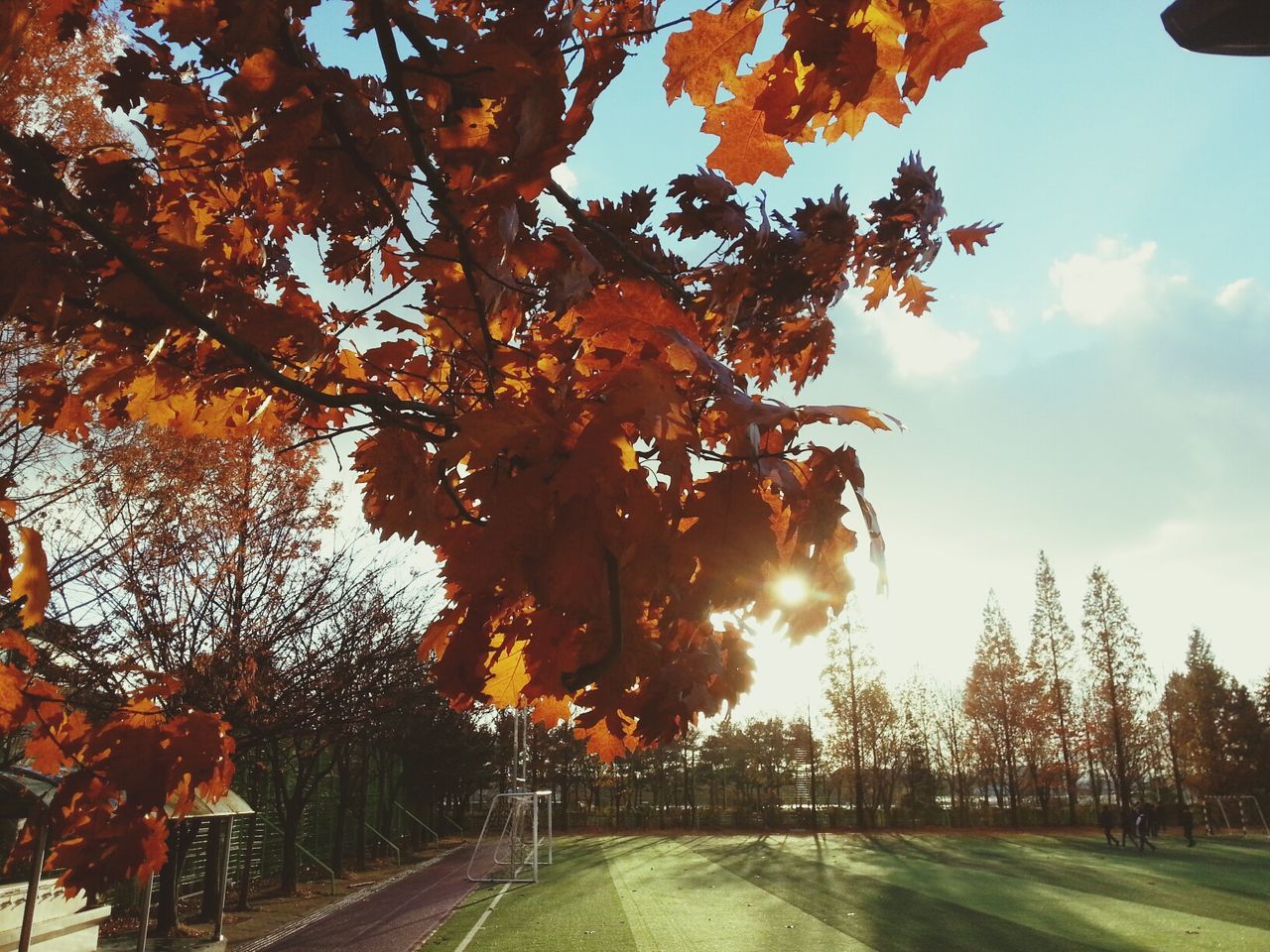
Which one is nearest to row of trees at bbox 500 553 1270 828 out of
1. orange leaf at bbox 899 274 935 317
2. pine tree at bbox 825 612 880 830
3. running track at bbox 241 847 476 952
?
pine tree at bbox 825 612 880 830

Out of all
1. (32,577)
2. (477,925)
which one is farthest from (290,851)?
(32,577)

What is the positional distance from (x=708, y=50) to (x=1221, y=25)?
3.31ft

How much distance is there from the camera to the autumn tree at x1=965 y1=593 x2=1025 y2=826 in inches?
1656

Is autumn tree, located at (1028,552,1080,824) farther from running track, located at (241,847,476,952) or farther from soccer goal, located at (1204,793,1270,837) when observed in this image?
running track, located at (241,847,476,952)

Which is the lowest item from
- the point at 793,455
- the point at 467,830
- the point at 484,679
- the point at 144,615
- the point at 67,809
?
the point at 467,830

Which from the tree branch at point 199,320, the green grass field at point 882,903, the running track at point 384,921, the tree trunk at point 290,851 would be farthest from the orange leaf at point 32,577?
the tree trunk at point 290,851

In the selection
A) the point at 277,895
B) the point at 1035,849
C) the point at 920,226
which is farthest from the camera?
the point at 1035,849

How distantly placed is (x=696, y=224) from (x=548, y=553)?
63.1 inches

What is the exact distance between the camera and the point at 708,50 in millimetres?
1733

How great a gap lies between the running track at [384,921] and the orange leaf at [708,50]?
11.2m

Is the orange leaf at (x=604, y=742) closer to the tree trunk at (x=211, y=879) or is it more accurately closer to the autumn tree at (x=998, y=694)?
the tree trunk at (x=211, y=879)

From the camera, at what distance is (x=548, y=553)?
155 cm

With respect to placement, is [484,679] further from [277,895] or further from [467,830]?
[467,830]

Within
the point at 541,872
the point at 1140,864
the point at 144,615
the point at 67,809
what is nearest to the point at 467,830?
the point at 541,872
